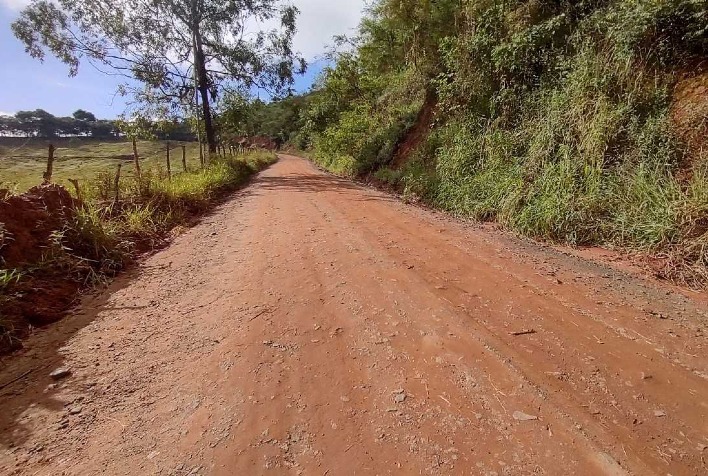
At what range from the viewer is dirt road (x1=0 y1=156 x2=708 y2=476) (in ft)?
5.97

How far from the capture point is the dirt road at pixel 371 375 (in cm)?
182

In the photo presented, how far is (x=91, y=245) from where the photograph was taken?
15.3 feet

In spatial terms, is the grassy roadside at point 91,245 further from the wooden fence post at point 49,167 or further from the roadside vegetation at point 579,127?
the roadside vegetation at point 579,127

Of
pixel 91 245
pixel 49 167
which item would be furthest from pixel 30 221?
pixel 49 167

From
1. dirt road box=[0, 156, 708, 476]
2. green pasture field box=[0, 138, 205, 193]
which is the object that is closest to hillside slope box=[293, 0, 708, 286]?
dirt road box=[0, 156, 708, 476]

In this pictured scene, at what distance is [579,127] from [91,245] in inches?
277

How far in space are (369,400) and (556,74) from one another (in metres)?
7.03

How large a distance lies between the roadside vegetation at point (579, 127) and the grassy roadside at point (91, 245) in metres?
5.43

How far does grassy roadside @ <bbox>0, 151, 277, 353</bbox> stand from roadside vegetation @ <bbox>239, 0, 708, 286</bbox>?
5430 millimetres

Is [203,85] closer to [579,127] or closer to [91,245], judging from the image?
[91,245]

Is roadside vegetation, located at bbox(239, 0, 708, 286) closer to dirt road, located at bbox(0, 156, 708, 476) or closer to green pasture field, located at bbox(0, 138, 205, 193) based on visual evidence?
dirt road, located at bbox(0, 156, 708, 476)

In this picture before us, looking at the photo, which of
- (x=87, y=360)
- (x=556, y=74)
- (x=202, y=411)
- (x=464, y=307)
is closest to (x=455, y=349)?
(x=464, y=307)

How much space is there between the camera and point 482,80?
8.20 meters

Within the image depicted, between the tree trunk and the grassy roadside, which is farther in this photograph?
the tree trunk
